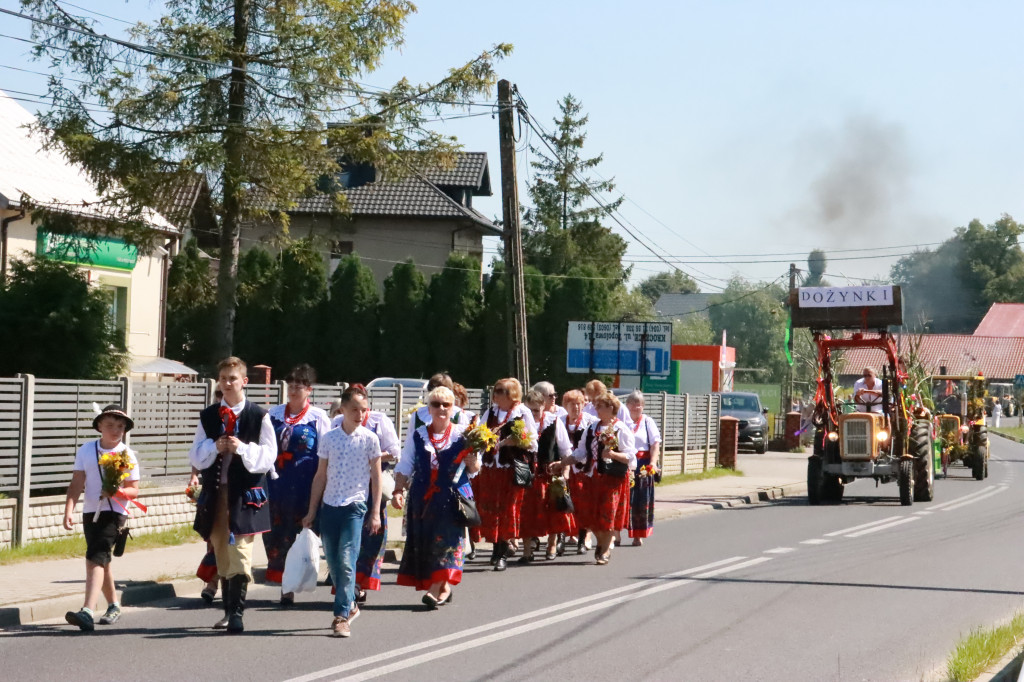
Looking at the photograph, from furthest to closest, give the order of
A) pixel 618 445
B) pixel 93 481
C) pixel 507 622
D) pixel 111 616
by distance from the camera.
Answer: pixel 618 445 < pixel 507 622 < pixel 111 616 < pixel 93 481

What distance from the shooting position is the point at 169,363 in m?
31.7

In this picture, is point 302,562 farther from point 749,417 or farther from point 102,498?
point 749,417

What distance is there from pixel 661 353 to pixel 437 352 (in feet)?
48.0

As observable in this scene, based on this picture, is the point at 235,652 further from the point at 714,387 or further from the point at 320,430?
the point at 714,387

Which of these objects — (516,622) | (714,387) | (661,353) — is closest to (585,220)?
(714,387)

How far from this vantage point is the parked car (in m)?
41.8

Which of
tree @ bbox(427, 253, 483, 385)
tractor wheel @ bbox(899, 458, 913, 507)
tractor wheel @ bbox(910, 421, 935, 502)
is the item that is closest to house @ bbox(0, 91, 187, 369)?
tractor wheel @ bbox(899, 458, 913, 507)

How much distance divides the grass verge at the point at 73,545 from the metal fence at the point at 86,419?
0.57 meters

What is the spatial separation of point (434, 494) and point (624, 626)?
1.72 m

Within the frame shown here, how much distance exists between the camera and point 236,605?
364 inches

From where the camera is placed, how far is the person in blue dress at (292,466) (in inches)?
404

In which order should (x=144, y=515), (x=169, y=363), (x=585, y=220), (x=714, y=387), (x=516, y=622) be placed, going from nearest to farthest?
(x=516, y=622) → (x=144, y=515) → (x=169, y=363) → (x=714, y=387) → (x=585, y=220)

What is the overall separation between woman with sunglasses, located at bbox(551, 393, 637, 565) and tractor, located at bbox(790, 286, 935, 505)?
8311mm

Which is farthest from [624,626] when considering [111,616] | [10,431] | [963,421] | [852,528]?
[963,421]
